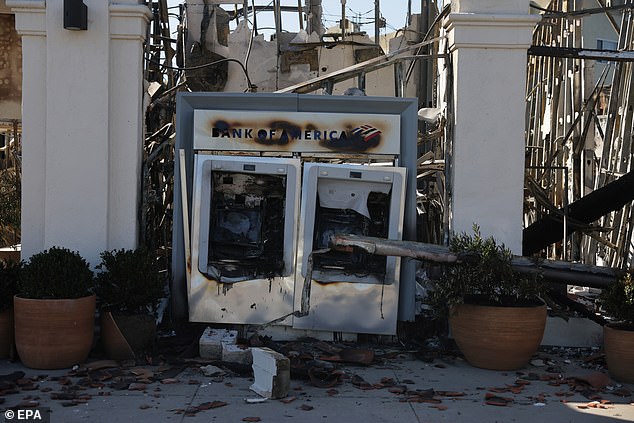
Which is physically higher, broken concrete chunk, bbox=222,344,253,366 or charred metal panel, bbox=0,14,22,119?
charred metal panel, bbox=0,14,22,119

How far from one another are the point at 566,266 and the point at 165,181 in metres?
4.78

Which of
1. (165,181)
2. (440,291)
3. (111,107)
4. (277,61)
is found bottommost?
(440,291)

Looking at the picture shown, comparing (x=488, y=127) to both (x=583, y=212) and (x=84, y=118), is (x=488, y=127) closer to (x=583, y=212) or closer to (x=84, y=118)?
(x=583, y=212)

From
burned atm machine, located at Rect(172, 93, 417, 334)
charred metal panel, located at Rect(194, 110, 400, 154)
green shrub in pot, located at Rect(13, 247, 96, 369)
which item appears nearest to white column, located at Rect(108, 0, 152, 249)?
burned atm machine, located at Rect(172, 93, 417, 334)

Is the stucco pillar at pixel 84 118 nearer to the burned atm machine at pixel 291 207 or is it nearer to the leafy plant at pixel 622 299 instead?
the burned atm machine at pixel 291 207

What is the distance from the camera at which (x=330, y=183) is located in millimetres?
7520

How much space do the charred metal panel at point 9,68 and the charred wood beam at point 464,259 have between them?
1004cm

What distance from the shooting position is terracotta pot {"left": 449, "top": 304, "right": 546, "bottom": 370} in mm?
6801

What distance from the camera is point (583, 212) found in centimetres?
995

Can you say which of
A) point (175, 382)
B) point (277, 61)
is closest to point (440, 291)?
point (175, 382)

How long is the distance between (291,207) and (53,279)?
2183mm

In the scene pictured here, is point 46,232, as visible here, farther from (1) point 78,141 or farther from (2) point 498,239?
(2) point 498,239

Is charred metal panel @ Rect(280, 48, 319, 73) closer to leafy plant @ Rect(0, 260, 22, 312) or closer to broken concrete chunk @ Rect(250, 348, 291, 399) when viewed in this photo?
leafy plant @ Rect(0, 260, 22, 312)

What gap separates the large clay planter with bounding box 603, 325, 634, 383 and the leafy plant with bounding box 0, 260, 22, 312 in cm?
515
